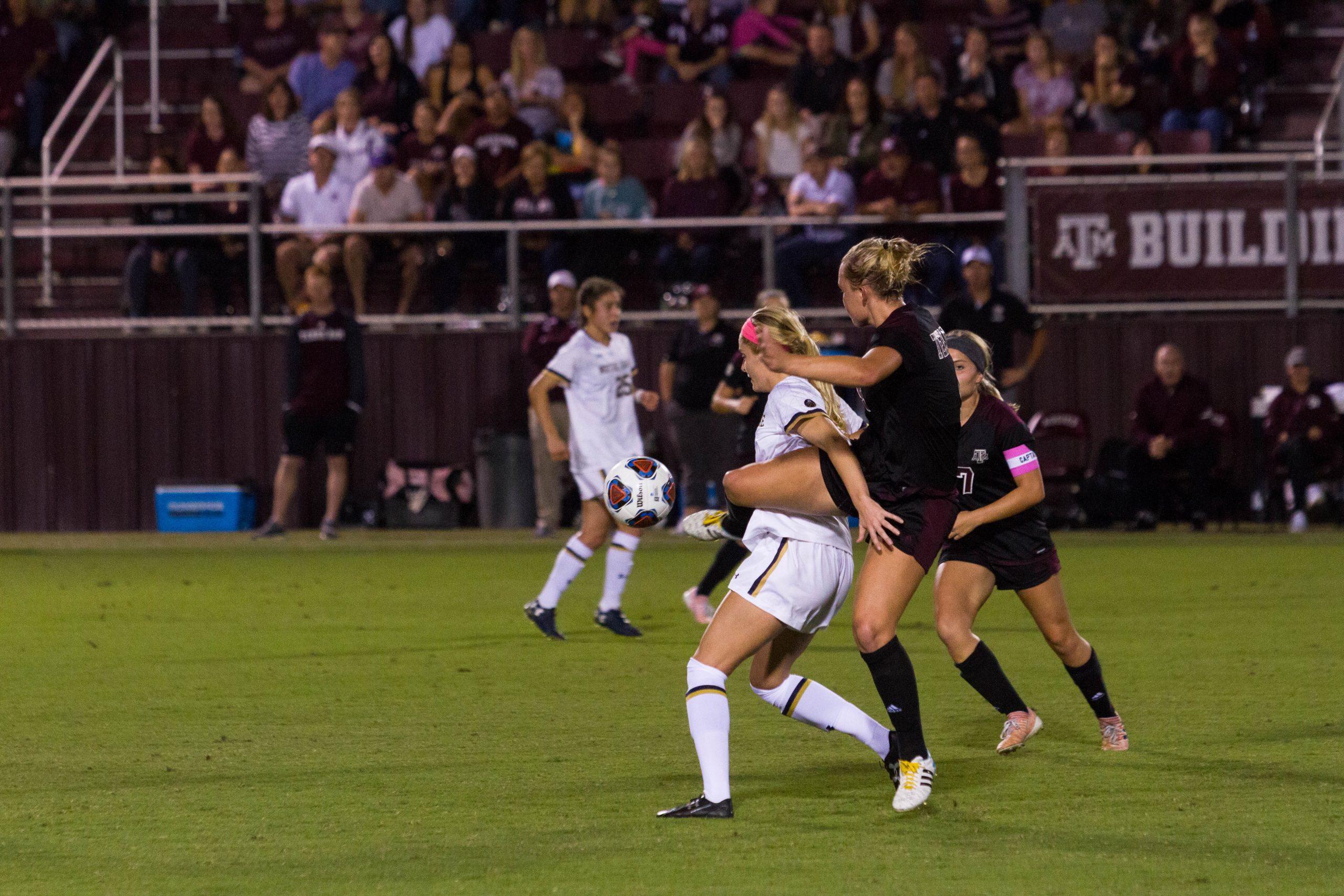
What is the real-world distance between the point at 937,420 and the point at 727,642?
40.7 inches

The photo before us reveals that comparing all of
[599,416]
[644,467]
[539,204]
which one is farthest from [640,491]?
[539,204]

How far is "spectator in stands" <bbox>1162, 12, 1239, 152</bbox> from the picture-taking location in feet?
64.4

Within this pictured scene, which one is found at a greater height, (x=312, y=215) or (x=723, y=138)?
(x=723, y=138)

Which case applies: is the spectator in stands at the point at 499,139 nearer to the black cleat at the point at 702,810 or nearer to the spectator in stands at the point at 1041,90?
the spectator in stands at the point at 1041,90

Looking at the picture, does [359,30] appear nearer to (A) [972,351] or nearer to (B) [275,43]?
(B) [275,43]

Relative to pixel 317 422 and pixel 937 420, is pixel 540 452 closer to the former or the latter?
pixel 317 422

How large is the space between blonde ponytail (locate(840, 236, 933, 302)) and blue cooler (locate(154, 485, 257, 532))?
1356 centimetres

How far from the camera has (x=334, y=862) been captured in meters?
5.58

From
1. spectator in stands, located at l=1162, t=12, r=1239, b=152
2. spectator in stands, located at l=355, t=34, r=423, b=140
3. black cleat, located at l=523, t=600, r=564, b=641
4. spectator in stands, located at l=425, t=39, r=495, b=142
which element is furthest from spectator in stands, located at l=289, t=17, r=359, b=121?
black cleat, located at l=523, t=600, r=564, b=641

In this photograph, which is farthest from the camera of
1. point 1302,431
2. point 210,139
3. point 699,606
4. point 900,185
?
point 210,139

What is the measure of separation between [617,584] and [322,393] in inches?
280

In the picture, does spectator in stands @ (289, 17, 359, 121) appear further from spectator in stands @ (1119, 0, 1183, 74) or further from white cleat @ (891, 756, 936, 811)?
white cleat @ (891, 756, 936, 811)

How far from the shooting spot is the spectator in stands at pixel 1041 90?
19.6m

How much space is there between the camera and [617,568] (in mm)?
11234
